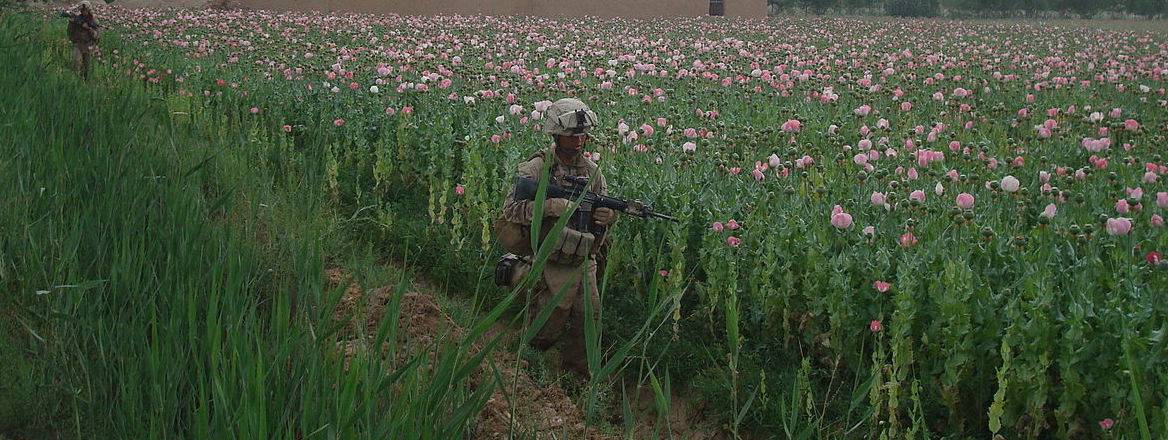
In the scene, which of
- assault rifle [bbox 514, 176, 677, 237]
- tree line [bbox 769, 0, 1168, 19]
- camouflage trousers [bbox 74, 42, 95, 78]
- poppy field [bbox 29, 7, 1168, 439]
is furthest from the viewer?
tree line [bbox 769, 0, 1168, 19]

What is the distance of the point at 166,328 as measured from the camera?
2.79m

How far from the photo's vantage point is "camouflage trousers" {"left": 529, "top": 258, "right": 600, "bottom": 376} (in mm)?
5129

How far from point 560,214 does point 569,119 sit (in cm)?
44

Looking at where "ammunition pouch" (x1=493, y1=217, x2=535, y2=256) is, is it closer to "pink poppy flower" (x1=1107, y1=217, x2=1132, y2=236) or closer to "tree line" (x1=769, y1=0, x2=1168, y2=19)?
"pink poppy flower" (x1=1107, y1=217, x2=1132, y2=236)

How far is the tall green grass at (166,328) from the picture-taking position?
2.47m

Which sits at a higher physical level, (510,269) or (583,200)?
(583,200)

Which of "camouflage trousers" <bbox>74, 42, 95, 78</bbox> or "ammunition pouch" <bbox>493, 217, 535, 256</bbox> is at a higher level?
"camouflage trousers" <bbox>74, 42, 95, 78</bbox>

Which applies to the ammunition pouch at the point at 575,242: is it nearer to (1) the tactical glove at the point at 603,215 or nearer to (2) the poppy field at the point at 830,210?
(1) the tactical glove at the point at 603,215

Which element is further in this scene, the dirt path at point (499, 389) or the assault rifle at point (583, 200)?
the assault rifle at point (583, 200)

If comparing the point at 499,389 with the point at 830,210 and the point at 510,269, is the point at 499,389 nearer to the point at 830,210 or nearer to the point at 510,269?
the point at 510,269

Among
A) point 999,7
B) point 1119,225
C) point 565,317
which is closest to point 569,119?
point 565,317

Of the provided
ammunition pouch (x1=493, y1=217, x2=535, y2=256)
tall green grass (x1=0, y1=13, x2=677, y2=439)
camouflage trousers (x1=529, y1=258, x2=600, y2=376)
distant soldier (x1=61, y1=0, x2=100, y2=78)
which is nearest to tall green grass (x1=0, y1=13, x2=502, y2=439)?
tall green grass (x1=0, y1=13, x2=677, y2=439)

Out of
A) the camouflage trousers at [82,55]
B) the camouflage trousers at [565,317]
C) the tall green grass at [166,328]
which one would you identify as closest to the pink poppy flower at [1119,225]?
the camouflage trousers at [565,317]

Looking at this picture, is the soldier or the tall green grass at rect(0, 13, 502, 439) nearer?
the tall green grass at rect(0, 13, 502, 439)
